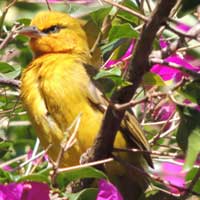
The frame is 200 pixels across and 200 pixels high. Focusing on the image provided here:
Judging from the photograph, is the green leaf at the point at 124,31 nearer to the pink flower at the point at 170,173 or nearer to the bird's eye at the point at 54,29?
the bird's eye at the point at 54,29

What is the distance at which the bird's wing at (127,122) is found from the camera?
280 centimetres

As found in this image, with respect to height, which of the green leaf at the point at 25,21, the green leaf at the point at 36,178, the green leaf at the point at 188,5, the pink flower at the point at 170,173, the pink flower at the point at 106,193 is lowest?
the pink flower at the point at 170,173

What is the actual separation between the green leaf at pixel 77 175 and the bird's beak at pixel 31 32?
965 mm

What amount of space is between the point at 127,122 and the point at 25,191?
2.92 feet

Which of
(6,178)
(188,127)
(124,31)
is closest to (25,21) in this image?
(124,31)

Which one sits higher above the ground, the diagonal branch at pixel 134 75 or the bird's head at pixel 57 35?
the diagonal branch at pixel 134 75

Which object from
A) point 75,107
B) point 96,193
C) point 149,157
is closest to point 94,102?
point 75,107

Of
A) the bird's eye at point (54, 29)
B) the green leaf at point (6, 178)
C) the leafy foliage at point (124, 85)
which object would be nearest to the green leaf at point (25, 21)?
the leafy foliage at point (124, 85)

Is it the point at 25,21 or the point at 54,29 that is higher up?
the point at 25,21

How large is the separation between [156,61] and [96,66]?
1.09 meters

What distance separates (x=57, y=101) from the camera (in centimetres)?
284

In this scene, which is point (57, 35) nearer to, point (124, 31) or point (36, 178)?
point (124, 31)

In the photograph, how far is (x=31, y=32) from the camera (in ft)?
10.0

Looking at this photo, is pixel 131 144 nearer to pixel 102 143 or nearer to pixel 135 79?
pixel 102 143
